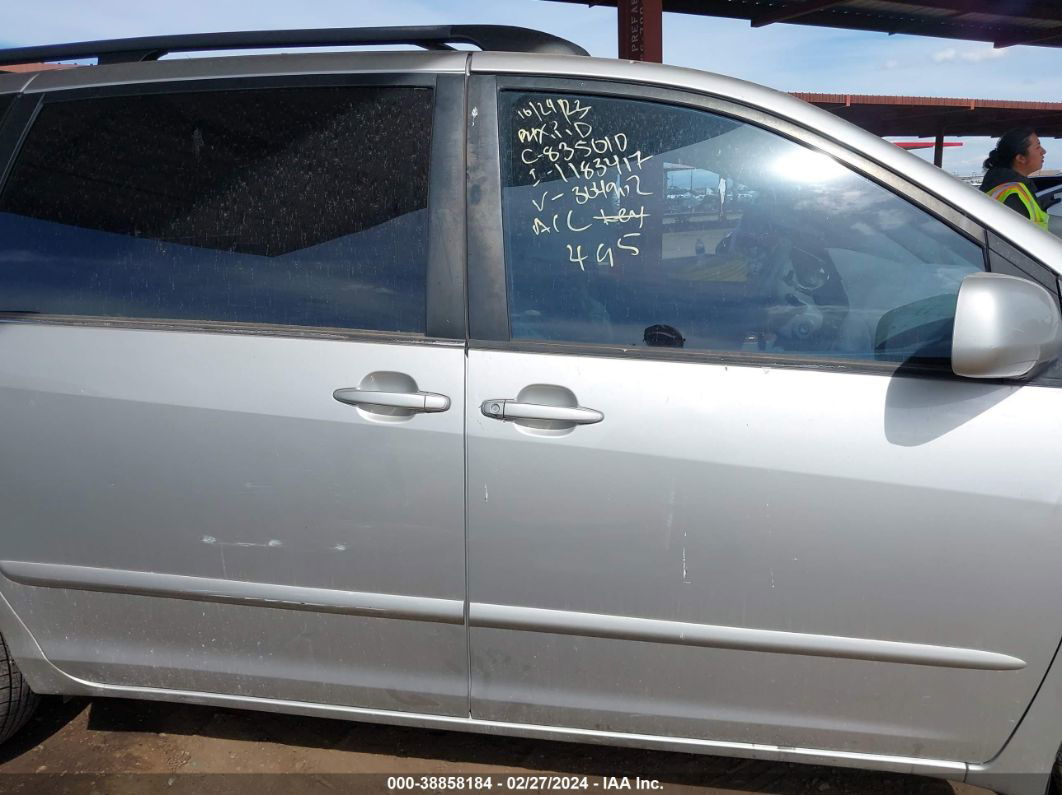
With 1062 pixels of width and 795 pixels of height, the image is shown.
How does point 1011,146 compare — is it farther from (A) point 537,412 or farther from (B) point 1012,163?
(A) point 537,412

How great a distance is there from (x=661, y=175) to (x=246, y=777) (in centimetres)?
184

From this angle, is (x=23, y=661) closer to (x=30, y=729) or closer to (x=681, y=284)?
(x=30, y=729)

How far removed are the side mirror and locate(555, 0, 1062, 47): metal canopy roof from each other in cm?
585

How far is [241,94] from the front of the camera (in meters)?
2.01

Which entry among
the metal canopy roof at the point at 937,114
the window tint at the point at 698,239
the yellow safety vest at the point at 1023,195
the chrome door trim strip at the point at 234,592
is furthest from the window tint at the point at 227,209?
the metal canopy roof at the point at 937,114

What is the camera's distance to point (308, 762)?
2293 millimetres

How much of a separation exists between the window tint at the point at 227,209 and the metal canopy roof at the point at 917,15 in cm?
537

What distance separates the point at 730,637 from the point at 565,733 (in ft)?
1.50

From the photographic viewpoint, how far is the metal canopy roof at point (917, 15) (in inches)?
281

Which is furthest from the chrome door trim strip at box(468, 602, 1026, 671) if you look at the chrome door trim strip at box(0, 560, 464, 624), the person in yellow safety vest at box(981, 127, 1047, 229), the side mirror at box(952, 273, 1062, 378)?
the person in yellow safety vest at box(981, 127, 1047, 229)

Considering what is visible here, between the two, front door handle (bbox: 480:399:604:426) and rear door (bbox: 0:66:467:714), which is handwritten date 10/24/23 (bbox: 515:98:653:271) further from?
front door handle (bbox: 480:399:604:426)

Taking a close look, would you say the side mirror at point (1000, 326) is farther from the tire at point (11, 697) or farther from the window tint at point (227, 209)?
the tire at point (11, 697)

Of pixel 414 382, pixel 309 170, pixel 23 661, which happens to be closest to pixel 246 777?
pixel 23 661

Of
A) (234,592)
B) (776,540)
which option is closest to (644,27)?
(776,540)
